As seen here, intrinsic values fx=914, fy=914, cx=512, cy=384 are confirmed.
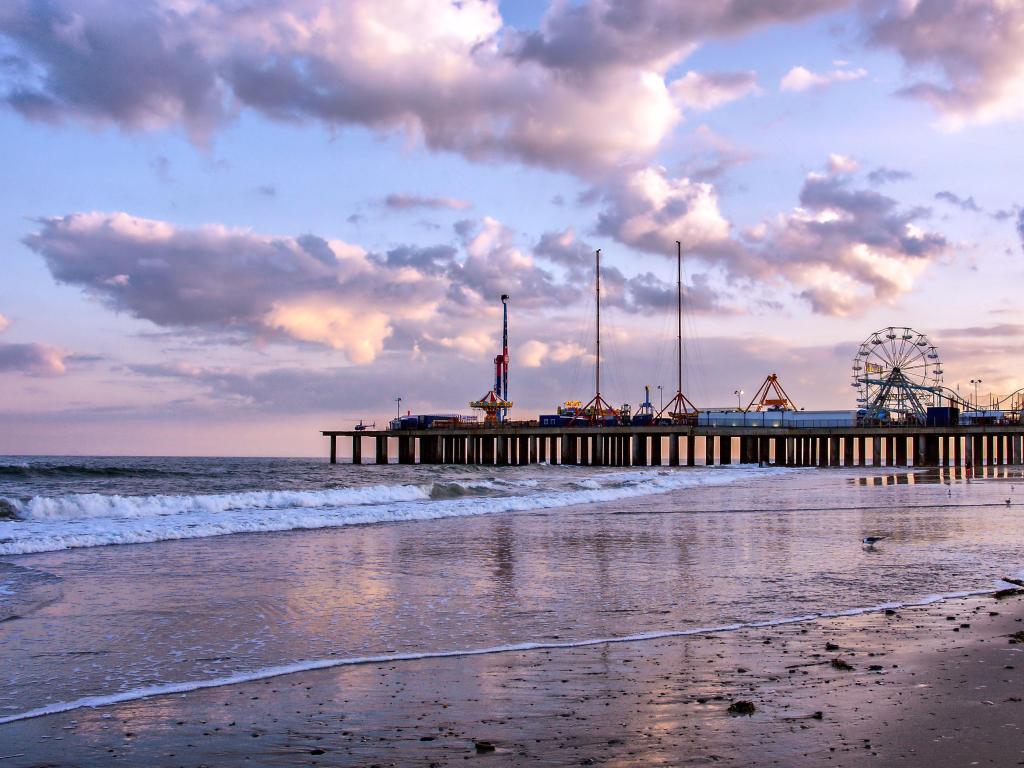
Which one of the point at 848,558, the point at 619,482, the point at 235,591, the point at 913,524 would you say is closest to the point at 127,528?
the point at 235,591

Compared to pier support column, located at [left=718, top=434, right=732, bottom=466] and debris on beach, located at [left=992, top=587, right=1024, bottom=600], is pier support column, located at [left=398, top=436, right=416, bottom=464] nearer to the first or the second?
pier support column, located at [left=718, top=434, right=732, bottom=466]

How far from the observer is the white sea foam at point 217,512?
64.4 feet

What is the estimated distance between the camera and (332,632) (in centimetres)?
948

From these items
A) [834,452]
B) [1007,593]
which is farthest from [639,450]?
[1007,593]

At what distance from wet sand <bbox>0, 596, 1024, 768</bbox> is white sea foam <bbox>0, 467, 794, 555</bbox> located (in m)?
12.9

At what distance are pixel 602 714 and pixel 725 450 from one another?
279ft

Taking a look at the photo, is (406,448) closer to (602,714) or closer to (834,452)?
(834,452)

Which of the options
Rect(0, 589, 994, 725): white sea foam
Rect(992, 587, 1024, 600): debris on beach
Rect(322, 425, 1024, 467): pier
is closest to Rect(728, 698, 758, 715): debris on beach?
Rect(0, 589, 994, 725): white sea foam

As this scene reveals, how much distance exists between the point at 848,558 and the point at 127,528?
50.8 ft

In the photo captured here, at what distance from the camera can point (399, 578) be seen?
44.1ft

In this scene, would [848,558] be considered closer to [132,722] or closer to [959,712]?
[959,712]

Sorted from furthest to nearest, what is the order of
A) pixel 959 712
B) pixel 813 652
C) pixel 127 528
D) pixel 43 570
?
pixel 127 528 < pixel 43 570 < pixel 813 652 < pixel 959 712

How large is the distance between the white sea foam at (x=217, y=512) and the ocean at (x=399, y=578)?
11cm

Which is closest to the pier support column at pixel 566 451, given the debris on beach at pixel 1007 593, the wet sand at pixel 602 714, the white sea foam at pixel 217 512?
the white sea foam at pixel 217 512
